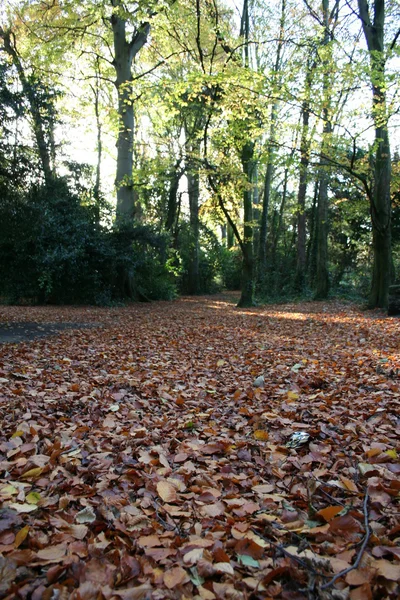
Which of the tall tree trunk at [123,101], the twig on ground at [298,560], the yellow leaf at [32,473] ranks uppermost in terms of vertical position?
the tall tree trunk at [123,101]

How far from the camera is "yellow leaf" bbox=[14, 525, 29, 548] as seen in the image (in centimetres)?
145

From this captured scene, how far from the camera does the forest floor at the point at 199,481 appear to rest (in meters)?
1.32

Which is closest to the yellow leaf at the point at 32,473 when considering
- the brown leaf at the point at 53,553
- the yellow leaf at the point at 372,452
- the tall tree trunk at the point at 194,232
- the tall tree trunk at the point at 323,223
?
the brown leaf at the point at 53,553

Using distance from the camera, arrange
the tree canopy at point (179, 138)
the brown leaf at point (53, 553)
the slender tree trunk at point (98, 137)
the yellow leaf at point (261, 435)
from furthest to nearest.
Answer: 1. the slender tree trunk at point (98, 137)
2. the tree canopy at point (179, 138)
3. the yellow leaf at point (261, 435)
4. the brown leaf at point (53, 553)

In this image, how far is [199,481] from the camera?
2041mm

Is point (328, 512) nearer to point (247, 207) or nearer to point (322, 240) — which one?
point (247, 207)

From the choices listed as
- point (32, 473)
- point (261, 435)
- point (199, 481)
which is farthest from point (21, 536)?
point (261, 435)

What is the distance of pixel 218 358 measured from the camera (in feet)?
17.8

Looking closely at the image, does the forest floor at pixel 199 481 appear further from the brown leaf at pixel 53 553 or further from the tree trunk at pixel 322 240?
the tree trunk at pixel 322 240

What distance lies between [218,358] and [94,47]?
15.1m

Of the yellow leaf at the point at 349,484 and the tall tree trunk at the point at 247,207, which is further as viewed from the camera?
the tall tree trunk at the point at 247,207

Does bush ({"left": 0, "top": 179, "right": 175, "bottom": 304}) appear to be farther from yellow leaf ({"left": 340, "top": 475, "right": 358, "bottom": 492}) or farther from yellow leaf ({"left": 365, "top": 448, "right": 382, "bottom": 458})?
yellow leaf ({"left": 340, "top": 475, "right": 358, "bottom": 492})

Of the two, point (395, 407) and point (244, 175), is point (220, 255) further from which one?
point (395, 407)

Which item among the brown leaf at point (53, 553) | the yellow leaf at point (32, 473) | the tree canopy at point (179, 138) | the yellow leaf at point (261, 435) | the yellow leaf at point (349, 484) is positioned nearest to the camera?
the brown leaf at point (53, 553)
